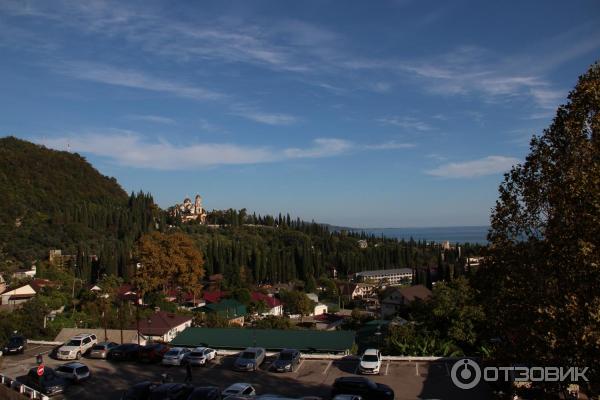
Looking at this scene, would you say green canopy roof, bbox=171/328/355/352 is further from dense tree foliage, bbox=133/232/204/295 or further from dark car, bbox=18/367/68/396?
dense tree foliage, bbox=133/232/204/295

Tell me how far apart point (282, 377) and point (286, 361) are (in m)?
1.03

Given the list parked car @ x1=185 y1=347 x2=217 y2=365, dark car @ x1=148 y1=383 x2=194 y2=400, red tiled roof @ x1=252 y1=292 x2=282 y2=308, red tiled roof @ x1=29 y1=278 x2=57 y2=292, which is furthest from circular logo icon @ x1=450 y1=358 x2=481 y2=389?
red tiled roof @ x1=29 y1=278 x2=57 y2=292


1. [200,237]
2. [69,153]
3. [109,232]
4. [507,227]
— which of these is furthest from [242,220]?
[507,227]

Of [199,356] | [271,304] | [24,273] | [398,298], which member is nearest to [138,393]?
[199,356]

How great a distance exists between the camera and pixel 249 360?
69.7ft

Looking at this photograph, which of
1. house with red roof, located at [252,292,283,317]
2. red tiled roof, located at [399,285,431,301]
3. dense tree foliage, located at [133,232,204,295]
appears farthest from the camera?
red tiled roof, located at [399,285,431,301]

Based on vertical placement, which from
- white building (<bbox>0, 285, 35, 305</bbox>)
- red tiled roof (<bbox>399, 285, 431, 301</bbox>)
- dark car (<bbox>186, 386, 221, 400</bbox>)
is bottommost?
red tiled roof (<bbox>399, 285, 431, 301</bbox>)

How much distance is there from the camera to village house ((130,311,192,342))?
36.0 meters

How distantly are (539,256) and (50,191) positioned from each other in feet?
450

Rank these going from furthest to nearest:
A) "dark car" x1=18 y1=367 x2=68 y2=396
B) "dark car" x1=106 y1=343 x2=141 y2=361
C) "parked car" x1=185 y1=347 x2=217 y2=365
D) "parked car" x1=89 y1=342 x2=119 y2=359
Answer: "parked car" x1=89 y1=342 x2=119 y2=359 < "dark car" x1=106 y1=343 x2=141 y2=361 < "parked car" x1=185 y1=347 x2=217 y2=365 < "dark car" x1=18 y1=367 x2=68 y2=396

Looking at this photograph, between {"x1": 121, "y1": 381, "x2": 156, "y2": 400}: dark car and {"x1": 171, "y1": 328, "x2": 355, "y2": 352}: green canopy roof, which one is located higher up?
{"x1": 121, "y1": 381, "x2": 156, "y2": 400}: dark car

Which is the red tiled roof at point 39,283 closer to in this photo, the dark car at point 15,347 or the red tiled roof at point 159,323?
the red tiled roof at point 159,323

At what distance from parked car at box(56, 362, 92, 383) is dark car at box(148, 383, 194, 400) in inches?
193

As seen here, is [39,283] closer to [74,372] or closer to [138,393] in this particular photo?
[74,372]
